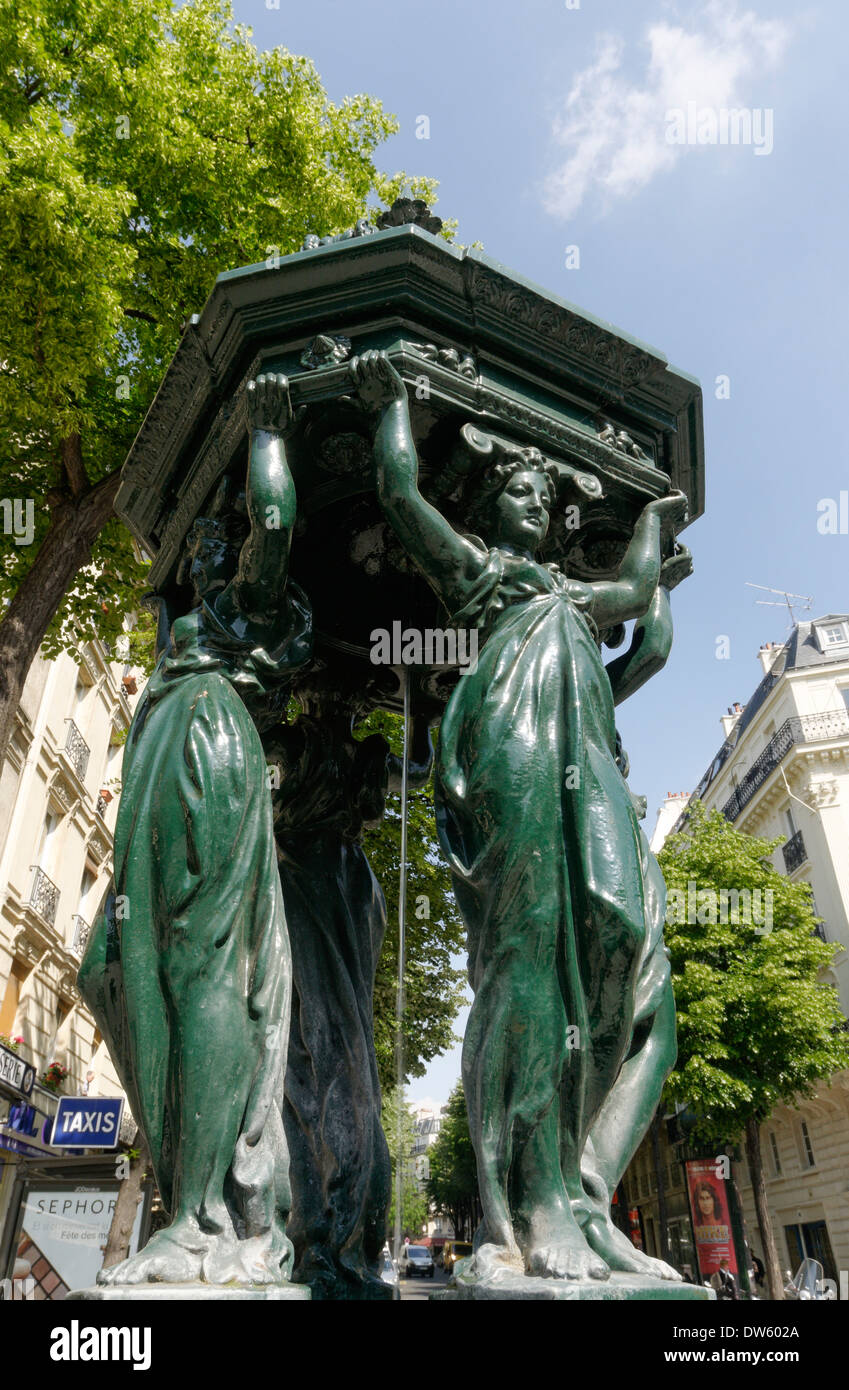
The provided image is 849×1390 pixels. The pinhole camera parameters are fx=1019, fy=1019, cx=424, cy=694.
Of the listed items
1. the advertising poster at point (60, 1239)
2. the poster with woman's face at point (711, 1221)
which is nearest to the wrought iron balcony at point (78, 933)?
the advertising poster at point (60, 1239)

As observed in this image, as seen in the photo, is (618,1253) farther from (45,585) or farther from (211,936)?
(45,585)

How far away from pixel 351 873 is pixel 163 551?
1387 mm

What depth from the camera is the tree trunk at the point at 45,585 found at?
8.55m

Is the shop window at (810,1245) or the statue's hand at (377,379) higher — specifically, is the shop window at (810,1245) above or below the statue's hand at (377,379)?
below

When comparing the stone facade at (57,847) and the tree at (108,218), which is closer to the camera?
the tree at (108,218)

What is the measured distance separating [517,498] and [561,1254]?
208 centimetres

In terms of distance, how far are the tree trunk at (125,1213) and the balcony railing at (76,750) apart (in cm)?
957

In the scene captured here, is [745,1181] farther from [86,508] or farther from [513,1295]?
[513,1295]

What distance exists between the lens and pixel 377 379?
3076mm

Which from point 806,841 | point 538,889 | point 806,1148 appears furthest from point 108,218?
point 806,1148

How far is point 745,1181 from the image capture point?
3488 centimetres

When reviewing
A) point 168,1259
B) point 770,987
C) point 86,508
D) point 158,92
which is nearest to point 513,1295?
point 168,1259

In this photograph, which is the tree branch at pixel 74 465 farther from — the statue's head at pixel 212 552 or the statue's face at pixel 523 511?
the statue's face at pixel 523 511
